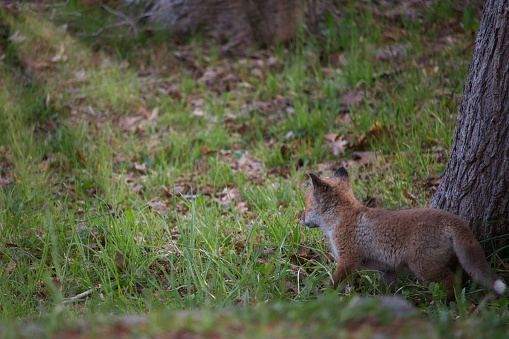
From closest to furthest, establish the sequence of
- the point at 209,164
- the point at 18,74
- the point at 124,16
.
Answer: the point at 209,164 < the point at 18,74 < the point at 124,16

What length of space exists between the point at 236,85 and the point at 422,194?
4360 millimetres

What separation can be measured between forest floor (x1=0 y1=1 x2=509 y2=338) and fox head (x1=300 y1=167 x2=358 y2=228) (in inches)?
12.7

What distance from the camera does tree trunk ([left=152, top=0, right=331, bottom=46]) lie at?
8562 millimetres

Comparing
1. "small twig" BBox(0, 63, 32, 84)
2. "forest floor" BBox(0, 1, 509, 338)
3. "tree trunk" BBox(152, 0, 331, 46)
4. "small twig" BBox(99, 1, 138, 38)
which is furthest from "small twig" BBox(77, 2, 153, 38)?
"small twig" BBox(0, 63, 32, 84)

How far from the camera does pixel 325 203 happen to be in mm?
3578

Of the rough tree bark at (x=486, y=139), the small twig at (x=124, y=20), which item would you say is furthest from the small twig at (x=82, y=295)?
the small twig at (x=124, y=20)

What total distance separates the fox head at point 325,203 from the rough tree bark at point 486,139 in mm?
879

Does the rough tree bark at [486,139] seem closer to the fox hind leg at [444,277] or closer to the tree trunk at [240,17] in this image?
the fox hind leg at [444,277]

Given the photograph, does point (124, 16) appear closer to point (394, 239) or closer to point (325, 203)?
point (325, 203)

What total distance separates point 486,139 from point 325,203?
1.29 meters

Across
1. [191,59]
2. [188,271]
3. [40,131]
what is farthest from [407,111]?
[40,131]

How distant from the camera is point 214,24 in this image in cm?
874

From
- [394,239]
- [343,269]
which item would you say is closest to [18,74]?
[343,269]

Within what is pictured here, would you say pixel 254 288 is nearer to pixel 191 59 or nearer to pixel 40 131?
pixel 40 131
